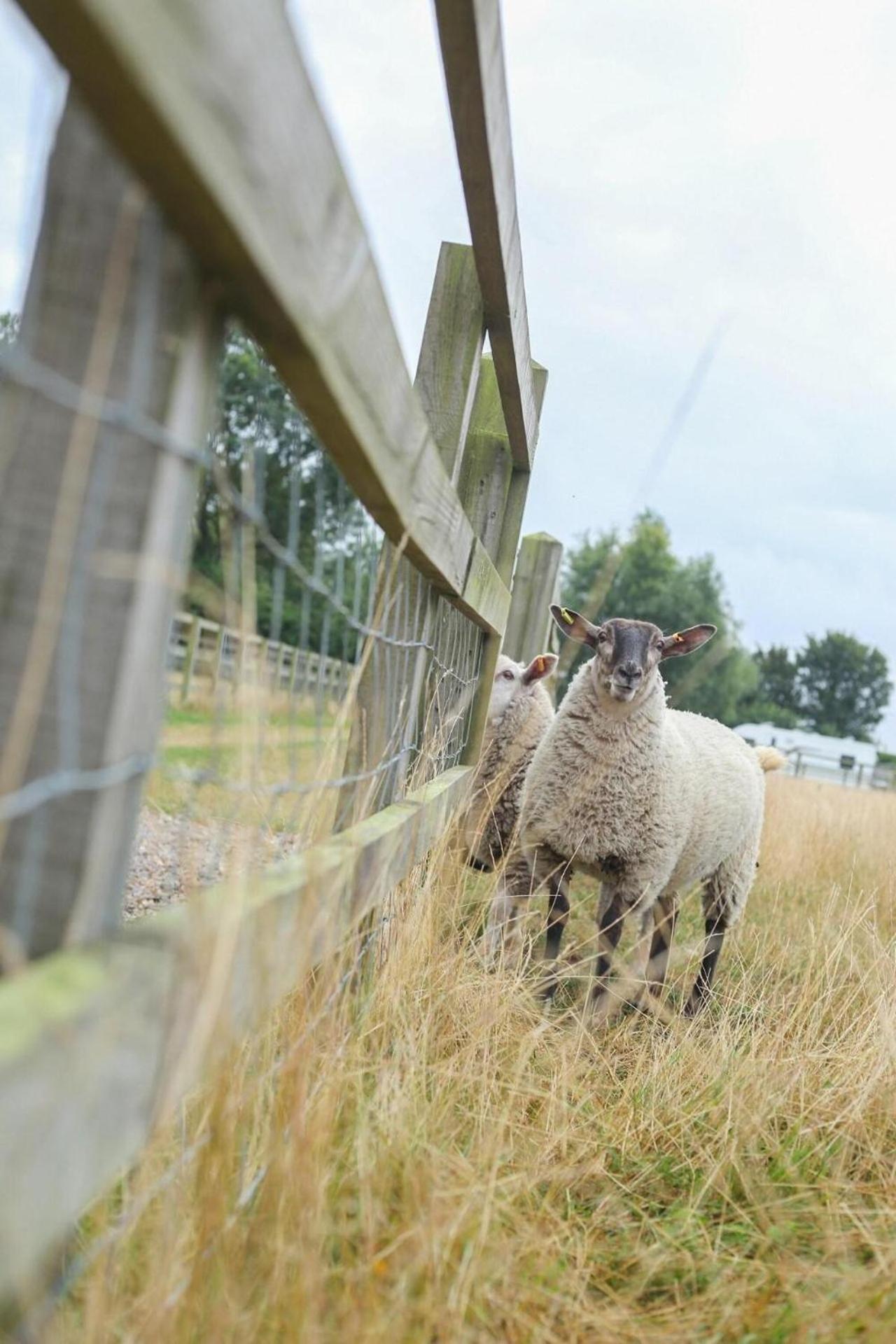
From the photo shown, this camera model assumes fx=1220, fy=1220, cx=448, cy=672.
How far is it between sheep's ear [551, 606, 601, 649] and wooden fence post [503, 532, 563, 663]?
306 centimetres

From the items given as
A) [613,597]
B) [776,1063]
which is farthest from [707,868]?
[613,597]

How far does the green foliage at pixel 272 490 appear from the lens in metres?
1.40

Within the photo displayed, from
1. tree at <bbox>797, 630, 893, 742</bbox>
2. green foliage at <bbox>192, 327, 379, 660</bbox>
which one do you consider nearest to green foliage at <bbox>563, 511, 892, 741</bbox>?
tree at <bbox>797, 630, 893, 742</bbox>

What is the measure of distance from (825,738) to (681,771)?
92556mm

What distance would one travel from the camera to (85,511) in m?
0.98

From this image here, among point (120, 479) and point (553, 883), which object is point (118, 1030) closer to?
point (120, 479)

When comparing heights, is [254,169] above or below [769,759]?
above

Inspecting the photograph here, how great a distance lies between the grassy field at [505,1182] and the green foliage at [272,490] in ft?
2.00

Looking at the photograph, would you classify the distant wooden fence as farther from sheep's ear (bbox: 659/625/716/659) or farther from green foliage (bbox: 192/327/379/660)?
sheep's ear (bbox: 659/625/716/659)

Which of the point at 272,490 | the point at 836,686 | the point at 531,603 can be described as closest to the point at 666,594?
the point at 531,603

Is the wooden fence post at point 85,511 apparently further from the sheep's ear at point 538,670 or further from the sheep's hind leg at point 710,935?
the sheep's ear at point 538,670

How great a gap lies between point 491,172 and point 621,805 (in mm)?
2874

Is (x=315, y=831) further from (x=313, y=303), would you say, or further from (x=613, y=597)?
(x=613, y=597)

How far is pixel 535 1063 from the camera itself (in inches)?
112
